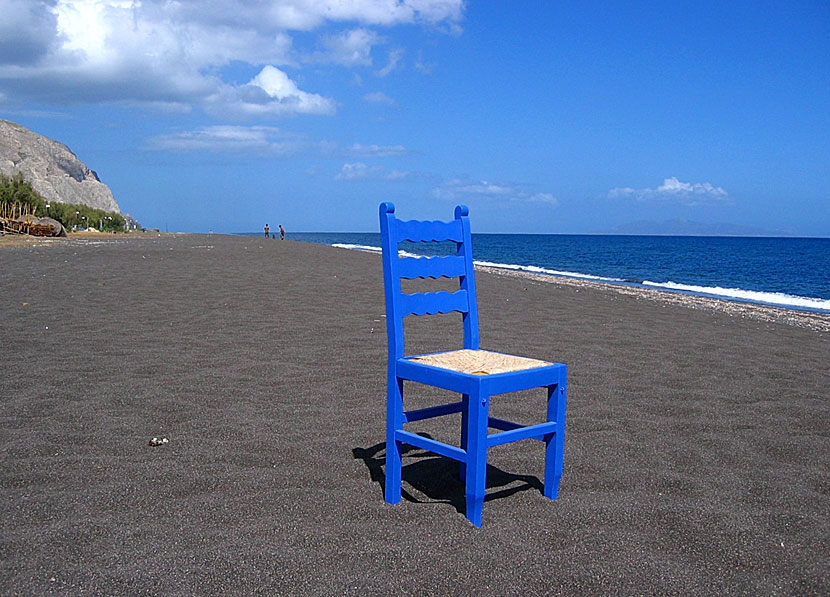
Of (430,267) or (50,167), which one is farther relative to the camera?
(50,167)

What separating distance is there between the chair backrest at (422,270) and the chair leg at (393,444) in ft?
0.51

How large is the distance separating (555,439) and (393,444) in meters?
0.75

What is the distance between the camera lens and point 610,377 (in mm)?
5582

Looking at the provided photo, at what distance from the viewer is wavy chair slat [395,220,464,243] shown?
3084 mm

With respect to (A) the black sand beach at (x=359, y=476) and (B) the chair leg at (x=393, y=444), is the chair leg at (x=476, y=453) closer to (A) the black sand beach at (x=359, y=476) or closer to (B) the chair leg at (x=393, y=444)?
(A) the black sand beach at (x=359, y=476)

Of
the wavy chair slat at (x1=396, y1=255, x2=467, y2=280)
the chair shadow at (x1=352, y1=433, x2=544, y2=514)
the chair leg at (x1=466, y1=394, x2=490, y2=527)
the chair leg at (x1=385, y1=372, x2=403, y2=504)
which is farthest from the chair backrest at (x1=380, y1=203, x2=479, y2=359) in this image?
the chair shadow at (x1=352, y1=433, x2=544, y2=514)

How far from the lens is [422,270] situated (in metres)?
3.22

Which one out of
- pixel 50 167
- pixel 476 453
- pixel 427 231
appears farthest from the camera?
pixel 50 167

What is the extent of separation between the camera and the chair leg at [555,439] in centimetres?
298

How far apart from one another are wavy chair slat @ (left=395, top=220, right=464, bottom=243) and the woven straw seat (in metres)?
0.57

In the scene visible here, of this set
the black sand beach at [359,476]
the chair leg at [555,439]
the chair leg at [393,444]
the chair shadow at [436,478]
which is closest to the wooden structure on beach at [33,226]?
the black sand beach at [359,476]

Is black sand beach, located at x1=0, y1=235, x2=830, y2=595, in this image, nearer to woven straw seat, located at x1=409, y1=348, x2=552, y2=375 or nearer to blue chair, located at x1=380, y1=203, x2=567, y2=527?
blue chair, located at x1=380, y1=203, x2=567, y2=527

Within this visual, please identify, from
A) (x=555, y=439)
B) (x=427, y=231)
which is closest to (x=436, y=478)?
(x=555, y=439)

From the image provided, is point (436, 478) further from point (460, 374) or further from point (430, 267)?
point (430, 267)
